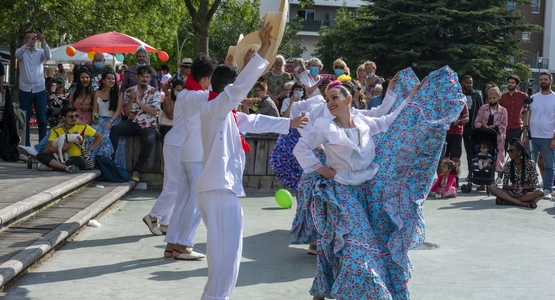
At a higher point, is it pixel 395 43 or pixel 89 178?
pixel 395 43

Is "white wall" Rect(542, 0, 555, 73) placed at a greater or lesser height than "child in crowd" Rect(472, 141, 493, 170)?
greater

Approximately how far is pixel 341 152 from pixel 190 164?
201 cm

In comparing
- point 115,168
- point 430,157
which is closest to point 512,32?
point 115,168

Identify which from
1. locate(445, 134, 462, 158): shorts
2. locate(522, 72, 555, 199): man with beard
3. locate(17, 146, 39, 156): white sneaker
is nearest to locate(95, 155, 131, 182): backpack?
locate(17, 146, 39, 156): white sneaker

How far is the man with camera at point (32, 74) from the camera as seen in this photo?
45.4ft

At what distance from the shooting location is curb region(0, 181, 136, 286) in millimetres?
6402

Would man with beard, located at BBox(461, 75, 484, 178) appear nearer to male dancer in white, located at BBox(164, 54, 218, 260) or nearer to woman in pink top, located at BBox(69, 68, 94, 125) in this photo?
woman in pink top, located at BBox(69, 68, 94, 125)

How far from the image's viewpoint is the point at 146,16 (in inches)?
1350

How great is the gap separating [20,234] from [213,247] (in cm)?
297

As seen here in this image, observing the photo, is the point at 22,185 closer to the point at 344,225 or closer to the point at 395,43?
the point at 344,225

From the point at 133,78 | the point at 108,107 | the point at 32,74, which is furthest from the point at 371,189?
the point at 32,74

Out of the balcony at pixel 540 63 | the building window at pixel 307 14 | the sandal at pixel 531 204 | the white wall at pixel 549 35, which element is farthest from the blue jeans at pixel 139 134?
the building window at pixel 307 14

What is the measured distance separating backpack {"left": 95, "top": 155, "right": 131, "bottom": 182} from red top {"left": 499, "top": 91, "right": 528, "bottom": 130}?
7866 millimetres

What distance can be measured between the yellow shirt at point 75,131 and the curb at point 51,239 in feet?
3.50
